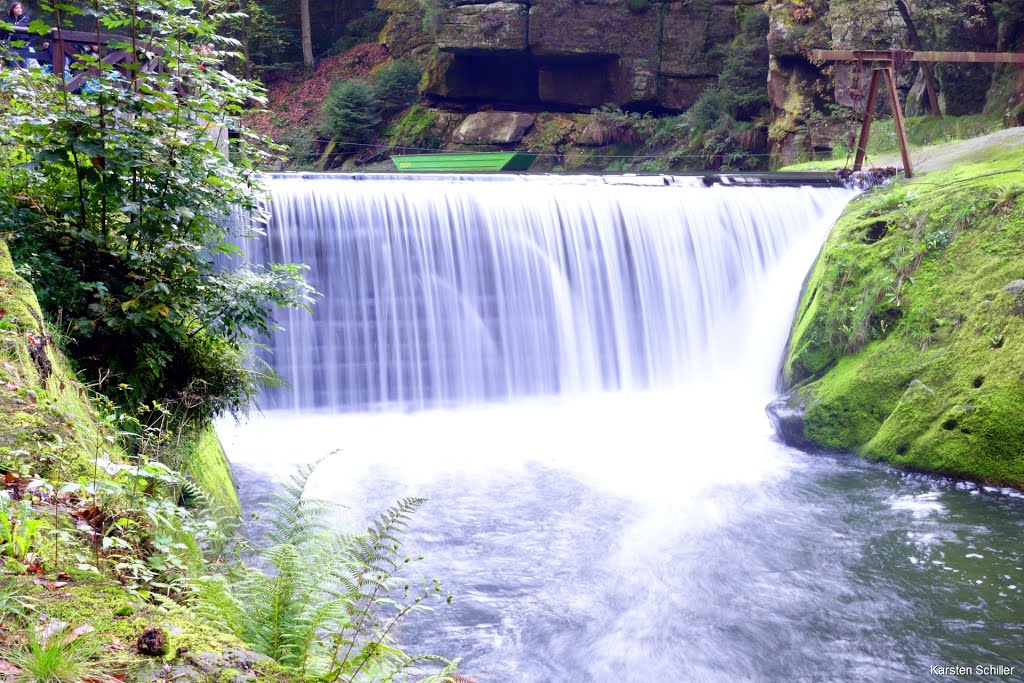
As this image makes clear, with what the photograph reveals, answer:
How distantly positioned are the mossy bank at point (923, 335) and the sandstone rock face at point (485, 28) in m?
13.8

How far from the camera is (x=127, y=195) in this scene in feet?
16.4

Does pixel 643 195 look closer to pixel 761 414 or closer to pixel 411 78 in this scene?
pixel 761 414

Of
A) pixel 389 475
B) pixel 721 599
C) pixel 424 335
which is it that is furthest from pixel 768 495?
pixel 424 335

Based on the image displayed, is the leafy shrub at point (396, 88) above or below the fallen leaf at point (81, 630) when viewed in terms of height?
above

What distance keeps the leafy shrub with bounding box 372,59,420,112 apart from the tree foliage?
20.0 meters

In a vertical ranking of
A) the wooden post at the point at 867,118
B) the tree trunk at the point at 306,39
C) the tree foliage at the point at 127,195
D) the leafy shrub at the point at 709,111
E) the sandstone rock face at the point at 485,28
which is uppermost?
the tree trunk at the point at 306,39

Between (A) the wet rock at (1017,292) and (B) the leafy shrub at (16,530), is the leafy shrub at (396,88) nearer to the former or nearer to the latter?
(A) the wet rock at (1017,292)

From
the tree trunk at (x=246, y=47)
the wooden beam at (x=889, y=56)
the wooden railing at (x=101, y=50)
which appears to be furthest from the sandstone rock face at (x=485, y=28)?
the wooden railing at (x=101, y=50)

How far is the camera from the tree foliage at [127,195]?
189 inches

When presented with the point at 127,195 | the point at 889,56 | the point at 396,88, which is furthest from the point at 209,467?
the point at 396,88

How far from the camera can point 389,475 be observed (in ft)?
27.2

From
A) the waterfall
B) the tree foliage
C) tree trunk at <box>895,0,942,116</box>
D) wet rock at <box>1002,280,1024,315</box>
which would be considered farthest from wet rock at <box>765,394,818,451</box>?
tree trunk at <box>895,0,942,116</box>

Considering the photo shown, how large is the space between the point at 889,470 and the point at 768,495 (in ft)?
4.41

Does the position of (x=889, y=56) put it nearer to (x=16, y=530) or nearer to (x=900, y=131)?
(x=900, y=131)
